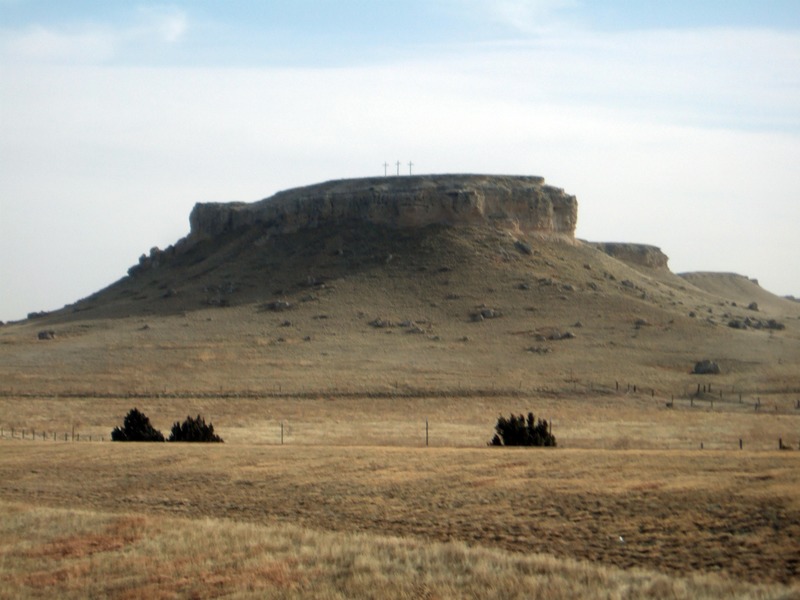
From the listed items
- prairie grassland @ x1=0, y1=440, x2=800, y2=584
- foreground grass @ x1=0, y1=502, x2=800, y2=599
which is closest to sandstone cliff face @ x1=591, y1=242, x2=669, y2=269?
prairie grassland @ x1=0, y1=440, x2=800, y2=584

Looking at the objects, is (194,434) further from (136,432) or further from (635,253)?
(635,253)

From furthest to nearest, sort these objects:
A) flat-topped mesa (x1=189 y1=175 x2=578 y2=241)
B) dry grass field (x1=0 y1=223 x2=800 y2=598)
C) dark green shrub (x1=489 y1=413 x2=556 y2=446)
Result: flat-topped mesa (x1=189 y1=175 x2=578 y2=241), dark green shrub (x1=489 y1=413 x2=556 y2=446), dry grass field (x1=0 y1=223 x2=800 y2=598)

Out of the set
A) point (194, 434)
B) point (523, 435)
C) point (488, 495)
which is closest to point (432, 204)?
point (194, 434)

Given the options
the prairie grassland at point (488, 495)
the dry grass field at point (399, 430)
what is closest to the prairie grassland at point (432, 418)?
the dry grass field at point (399, 430)

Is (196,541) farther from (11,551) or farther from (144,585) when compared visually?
(11,551)

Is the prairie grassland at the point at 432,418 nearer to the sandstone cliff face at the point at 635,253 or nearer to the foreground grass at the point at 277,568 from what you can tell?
the foreground grass at the point at 277,568

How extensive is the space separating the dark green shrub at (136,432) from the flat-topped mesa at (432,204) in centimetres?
4645

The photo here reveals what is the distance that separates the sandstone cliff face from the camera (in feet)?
300

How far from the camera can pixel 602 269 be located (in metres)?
73.6

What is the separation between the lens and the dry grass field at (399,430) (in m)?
13.7

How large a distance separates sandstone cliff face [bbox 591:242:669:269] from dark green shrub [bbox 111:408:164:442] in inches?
2561

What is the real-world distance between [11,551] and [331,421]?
23.8m

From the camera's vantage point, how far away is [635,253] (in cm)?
9175

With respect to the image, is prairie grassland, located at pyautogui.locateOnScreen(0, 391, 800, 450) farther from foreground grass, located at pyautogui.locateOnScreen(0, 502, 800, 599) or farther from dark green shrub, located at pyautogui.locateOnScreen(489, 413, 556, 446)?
foreground grass, located at pyautogui.locateOnScreen(0, 502, 800, 599)
